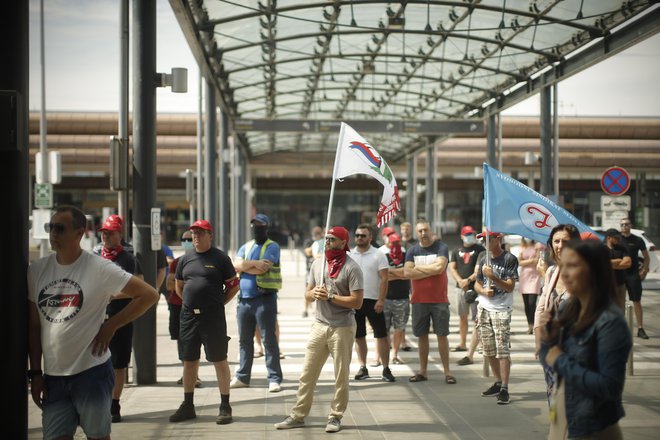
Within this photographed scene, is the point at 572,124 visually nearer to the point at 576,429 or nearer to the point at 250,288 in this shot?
the point at 250,288

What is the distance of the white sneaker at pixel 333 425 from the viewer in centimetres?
708

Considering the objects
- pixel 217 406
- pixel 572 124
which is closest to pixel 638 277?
pixel 217 406

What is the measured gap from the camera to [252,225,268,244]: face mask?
9.29 meters

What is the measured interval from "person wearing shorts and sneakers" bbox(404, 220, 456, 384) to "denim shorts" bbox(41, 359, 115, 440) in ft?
18.6

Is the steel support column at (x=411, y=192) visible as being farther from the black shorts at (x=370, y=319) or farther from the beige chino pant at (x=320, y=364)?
the beige chino pant at (x=320, y=364)

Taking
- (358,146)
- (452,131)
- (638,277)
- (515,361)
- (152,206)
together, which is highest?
(452,131)

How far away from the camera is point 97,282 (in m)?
4.50

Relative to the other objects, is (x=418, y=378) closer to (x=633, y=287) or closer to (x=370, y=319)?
(x=370, y=319)

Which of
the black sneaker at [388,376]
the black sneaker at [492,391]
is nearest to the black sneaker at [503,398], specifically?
the black sneaker at [492,391]

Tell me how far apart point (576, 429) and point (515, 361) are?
7862mm

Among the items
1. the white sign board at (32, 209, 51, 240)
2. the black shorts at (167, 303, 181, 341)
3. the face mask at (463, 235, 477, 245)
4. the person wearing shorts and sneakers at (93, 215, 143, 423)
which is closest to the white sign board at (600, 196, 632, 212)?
the face mask at (463, 235, 477, 245)

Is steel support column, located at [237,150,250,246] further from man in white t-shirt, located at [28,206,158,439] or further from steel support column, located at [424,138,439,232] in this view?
man in white t-shirt, located at [28,206,158,439]

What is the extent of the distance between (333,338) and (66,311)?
325cm

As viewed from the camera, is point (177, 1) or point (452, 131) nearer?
point (177, 1)
